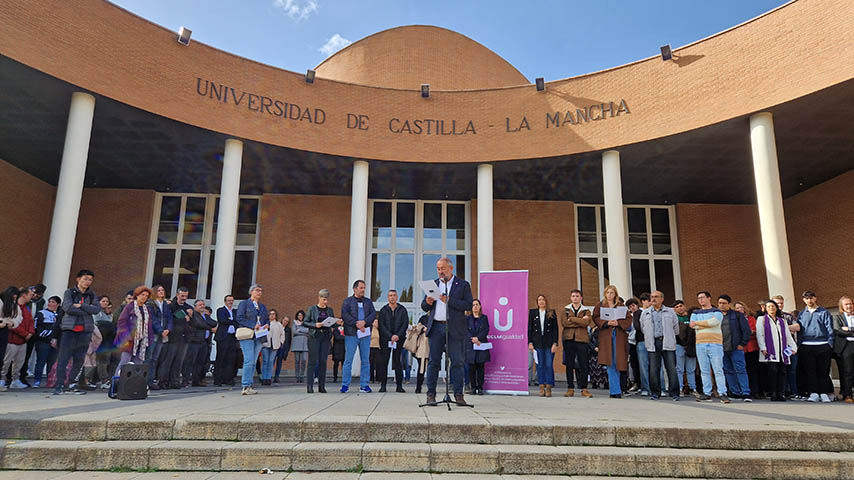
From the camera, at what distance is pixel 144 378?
22.3 feet

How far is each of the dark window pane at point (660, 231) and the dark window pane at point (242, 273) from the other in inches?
559

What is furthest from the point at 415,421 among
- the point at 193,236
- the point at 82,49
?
the point at 193,236

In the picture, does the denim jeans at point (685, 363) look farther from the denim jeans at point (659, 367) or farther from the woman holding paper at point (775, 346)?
the woman holding paper at point (775, 346)

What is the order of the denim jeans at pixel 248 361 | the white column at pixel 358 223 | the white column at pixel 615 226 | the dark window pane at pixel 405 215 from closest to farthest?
the denim jeans at pixel 248 361 → the white column at pixel 615 226 → the white column at pixel 358 223 → the dark window pane at pixel 405 215

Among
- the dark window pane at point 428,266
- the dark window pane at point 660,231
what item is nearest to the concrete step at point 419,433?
the dark window pane at point 428,266

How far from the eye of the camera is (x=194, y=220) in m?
18.3

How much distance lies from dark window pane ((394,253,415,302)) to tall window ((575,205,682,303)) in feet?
19.0

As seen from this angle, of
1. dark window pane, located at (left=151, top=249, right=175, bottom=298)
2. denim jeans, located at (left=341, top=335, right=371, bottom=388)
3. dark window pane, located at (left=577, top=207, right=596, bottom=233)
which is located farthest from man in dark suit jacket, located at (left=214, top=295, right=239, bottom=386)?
dark window pane, located at (left=577, top=207, right=596, bottom=233)

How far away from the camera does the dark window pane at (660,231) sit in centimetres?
1877

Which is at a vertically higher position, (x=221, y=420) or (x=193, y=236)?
(x=193, y=236)

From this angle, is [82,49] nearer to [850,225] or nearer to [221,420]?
[221,420]

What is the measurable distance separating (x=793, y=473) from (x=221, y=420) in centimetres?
459

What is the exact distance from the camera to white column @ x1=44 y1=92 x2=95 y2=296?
11094 millimetres

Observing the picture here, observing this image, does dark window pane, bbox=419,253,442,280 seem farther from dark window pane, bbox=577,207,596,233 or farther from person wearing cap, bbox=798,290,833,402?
person wearing cap, bbox=798,290,833,402
